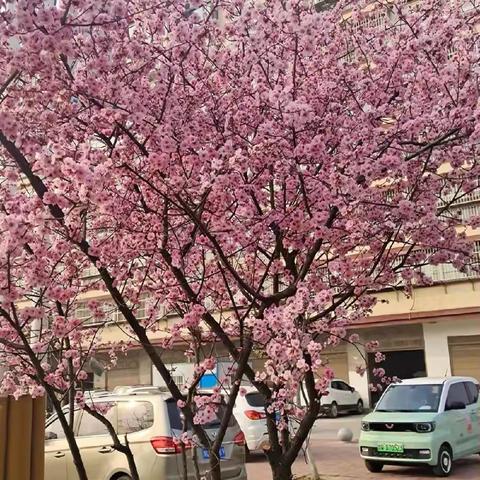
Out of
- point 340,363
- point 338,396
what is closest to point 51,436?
point 338,396

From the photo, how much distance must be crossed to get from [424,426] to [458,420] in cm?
90

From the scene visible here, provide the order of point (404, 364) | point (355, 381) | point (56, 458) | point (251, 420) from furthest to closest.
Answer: point (355, 381)
point (404, 364)
point (251, 420)
point (56, 458)

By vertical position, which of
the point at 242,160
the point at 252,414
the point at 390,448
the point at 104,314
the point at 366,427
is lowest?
the point at 390,448

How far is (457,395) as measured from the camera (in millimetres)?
11125

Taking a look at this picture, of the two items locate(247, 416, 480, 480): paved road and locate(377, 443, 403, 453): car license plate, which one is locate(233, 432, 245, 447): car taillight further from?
locate(377, 443, 403, 453): car license plate

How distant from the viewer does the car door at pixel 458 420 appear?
1044 centimetres

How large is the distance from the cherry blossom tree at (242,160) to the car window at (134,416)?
8.13ft

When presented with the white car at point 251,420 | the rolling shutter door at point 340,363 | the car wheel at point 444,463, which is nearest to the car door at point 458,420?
the car wheel at point 444,463

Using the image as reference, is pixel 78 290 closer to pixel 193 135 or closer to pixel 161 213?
pixel 161 213

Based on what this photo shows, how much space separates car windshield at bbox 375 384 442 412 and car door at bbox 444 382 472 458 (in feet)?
0.71

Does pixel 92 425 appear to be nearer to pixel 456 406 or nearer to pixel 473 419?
pixel 456 406

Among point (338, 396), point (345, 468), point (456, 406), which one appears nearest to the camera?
point (456, 406)

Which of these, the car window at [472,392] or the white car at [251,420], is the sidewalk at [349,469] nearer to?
the white car at [251,420]

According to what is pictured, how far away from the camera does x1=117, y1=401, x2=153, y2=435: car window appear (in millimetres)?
7539
